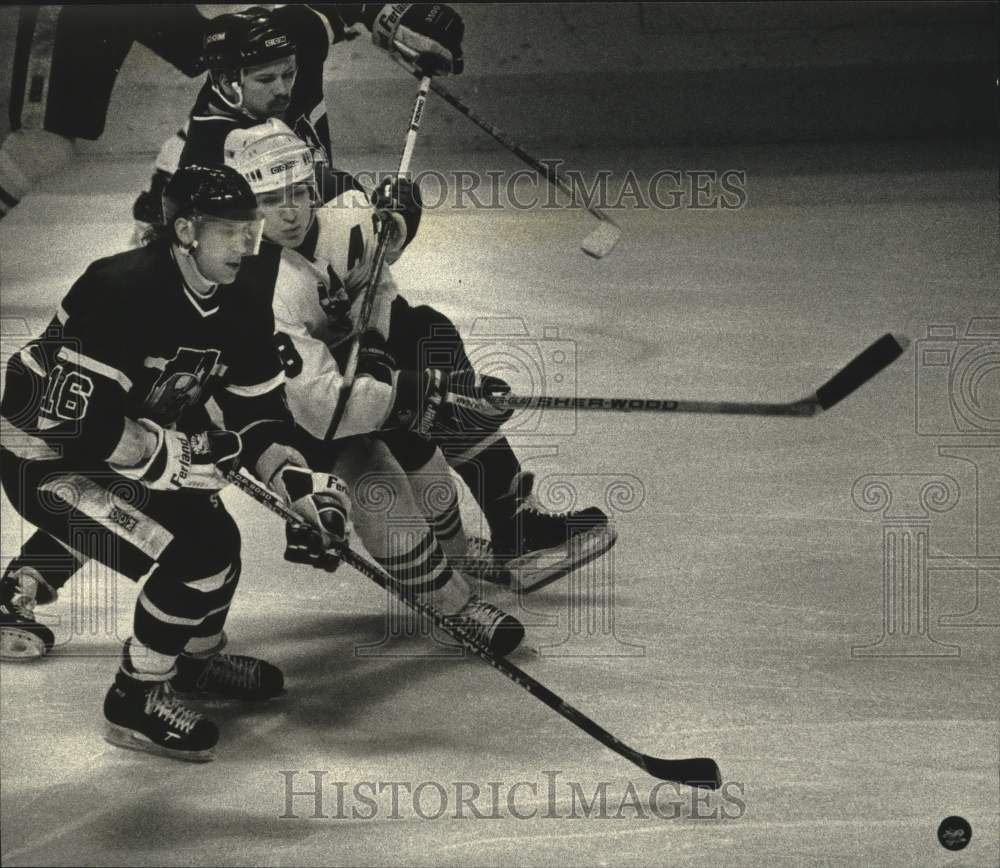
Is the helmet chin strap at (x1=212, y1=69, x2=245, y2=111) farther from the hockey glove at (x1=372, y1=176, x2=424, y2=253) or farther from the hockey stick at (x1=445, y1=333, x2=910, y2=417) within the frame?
the hockey stick at (x1=445, y1=333, x2=910, y2=417)

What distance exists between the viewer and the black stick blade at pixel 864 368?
2.32m

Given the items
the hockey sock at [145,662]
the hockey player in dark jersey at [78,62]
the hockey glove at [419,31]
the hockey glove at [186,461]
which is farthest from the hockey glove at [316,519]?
the hockey glove at [419,31]

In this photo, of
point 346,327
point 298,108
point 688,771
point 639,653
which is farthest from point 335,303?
point 688,771

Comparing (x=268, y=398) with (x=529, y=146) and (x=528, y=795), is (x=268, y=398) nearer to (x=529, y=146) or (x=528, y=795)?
(x=528, y=795)

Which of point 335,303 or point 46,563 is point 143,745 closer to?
point 46,563

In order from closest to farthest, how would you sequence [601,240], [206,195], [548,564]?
1. [206,195]
2. [548,564]
3. [601,240]

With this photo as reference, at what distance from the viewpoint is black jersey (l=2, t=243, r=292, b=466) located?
84.0 inches

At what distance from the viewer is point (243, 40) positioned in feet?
7.32

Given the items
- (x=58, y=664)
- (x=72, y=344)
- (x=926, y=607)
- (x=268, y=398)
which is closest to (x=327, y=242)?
(x=268, y=398)

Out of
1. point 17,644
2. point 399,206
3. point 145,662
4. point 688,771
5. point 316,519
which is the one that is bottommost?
point 17,644

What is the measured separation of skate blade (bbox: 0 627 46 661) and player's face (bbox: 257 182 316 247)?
788 mm

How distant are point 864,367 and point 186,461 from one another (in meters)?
0.98

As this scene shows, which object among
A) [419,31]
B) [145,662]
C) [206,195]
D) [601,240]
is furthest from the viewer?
[601,240]

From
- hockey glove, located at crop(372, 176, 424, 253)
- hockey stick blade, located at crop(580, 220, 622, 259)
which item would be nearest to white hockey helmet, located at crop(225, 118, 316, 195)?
hockey glove, located at crop(372, 176, 424, 253)
